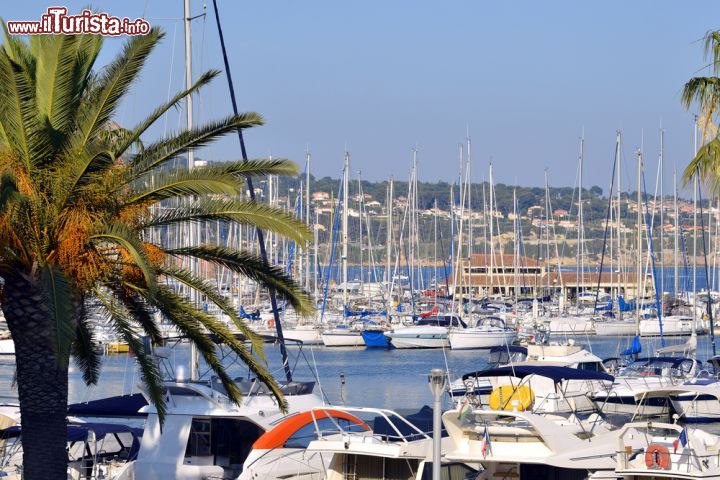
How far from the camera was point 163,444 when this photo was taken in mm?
20516

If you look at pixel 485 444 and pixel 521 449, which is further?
pixel 521 449

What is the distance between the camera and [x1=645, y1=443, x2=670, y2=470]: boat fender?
674 inches

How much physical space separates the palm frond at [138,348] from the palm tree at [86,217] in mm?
23

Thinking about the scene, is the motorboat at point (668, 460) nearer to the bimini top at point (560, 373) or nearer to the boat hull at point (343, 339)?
the bimini top at point (560, 373)

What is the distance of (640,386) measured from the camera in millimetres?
32406

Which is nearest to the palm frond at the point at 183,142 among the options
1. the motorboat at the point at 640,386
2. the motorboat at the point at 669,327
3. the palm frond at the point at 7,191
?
the palm frond at the point at 7,191

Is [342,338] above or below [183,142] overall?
below

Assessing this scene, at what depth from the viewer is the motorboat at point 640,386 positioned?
3016 centimetres

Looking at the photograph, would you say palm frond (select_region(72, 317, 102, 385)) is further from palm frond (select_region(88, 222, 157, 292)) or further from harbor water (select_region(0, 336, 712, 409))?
harbor water (select_region(0, 336, 712, 409))

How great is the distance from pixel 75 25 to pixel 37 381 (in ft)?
17.5

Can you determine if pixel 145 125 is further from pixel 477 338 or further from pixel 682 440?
pixel 477 338

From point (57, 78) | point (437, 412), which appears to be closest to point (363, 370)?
point (57, 78)

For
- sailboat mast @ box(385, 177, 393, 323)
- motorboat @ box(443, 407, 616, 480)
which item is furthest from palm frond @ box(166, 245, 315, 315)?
sailboat mast @ box(385, 177, 393, 323)

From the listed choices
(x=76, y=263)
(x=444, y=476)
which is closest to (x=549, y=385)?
(x=444, y=476)
